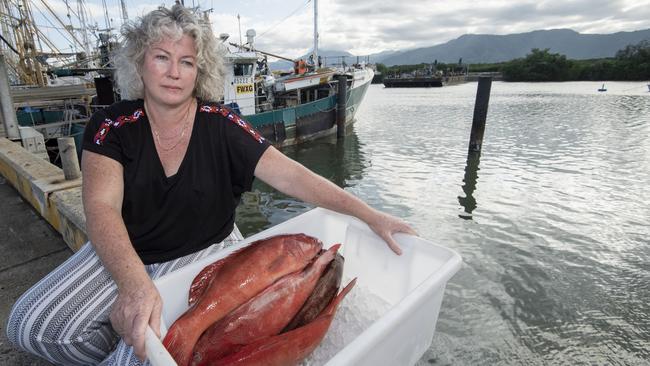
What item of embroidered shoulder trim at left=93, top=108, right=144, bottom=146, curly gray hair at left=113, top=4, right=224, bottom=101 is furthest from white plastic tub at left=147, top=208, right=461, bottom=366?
curly gray hair at left=113, top=4, right=224, bottom=101

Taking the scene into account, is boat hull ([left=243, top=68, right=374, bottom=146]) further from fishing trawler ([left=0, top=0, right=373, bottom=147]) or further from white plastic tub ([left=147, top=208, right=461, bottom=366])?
white plastic tub ([left=147, top=208, right=461, bottom=366])

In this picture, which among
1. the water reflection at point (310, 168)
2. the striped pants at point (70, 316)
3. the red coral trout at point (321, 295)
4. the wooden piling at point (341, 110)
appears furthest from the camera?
the wooden piling at point (341, 110)

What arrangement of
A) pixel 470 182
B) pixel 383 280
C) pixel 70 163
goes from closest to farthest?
pixel 383 280 → pixel 70 163 → pixel 470 182

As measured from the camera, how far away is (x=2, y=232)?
359 cm

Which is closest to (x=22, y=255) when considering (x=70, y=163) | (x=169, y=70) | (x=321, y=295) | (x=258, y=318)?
(x=70, y=163)

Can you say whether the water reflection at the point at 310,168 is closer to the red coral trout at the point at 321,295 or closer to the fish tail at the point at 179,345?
the red coral trout at the point at 321,295

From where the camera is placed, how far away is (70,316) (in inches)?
63.1

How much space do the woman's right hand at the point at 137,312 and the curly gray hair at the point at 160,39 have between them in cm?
115

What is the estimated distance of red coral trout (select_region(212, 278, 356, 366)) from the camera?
1.04m

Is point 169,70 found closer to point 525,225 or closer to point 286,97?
point 525,225

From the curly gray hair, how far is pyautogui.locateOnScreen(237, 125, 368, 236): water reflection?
540 centimetres

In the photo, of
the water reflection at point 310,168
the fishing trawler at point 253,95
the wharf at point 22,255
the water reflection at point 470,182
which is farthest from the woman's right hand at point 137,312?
the fishing trawler at point 253,95

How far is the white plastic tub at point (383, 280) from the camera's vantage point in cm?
112

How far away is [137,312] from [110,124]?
103 cm
